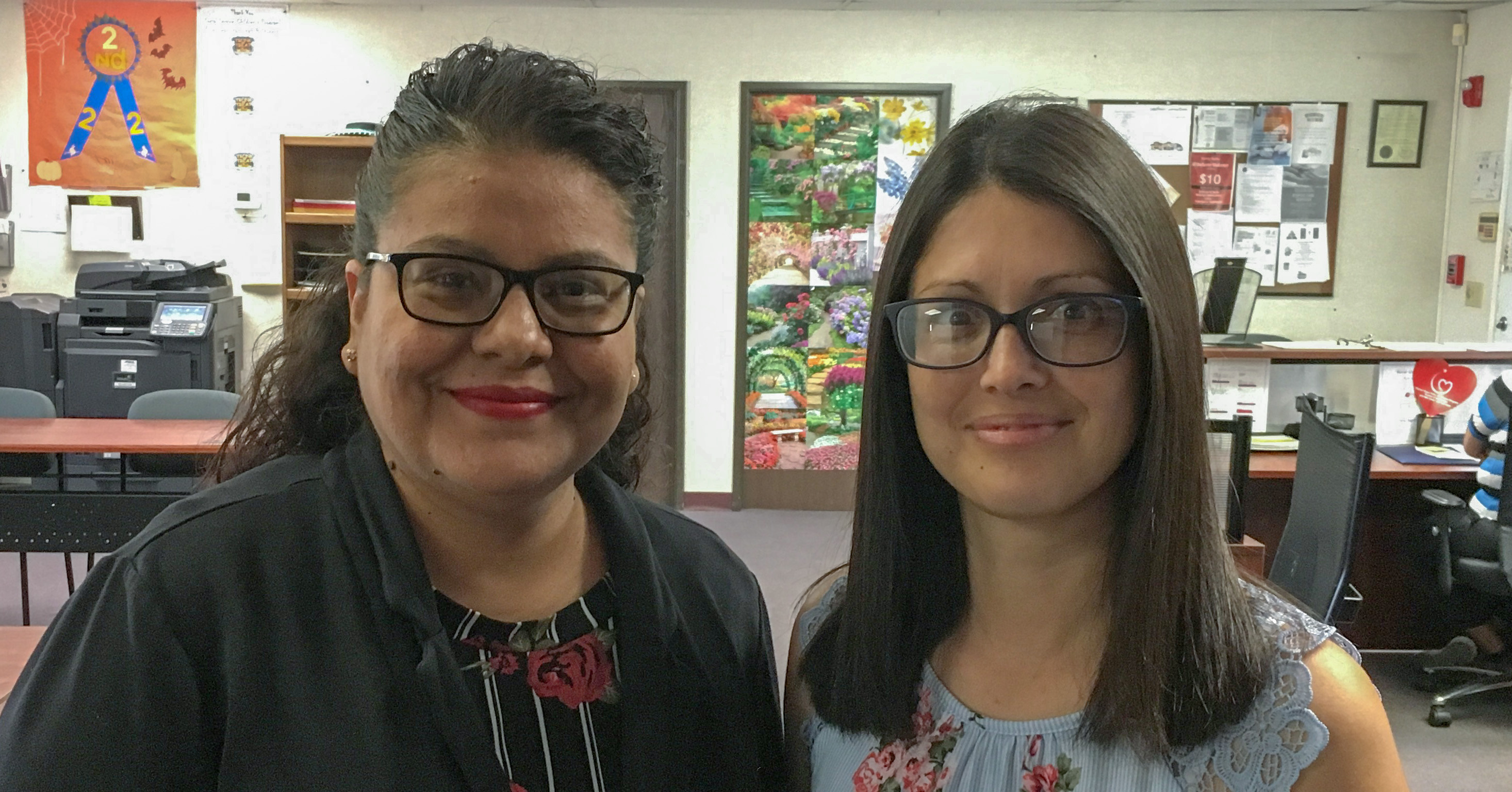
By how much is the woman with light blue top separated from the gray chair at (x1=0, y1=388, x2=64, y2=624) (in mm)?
3523

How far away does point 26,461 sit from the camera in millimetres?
4008

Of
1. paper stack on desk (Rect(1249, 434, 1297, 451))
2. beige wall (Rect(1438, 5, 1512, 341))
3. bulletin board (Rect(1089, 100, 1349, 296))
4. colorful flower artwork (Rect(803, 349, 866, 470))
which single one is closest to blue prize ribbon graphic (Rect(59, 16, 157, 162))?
colorful flower artwork (Rect(803, 349, 866, 470))

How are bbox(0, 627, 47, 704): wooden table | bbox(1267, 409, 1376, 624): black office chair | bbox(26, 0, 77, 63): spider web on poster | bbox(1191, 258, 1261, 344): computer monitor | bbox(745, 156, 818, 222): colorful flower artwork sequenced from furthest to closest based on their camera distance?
bbox(745, 156, 818, 222): colorful flower artwork
bbox(26, 0, 77, 63): spider web on poster
bbox(1191, 258, 1261, 344): computer monitor
bbox(1267, 409, 1376, 624): black office chair
bbox(0, 627, 47, 704): wooden table

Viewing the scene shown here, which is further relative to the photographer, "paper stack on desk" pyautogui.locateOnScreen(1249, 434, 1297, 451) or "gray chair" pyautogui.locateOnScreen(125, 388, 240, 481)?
"gray chair" pyautogui.locateOnScreen(125, 388, 240, 481)

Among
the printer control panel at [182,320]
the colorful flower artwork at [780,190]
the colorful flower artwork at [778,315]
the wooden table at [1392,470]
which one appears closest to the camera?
the wooden table at [1392,470]

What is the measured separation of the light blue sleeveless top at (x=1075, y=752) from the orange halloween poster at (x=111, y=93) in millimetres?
5939

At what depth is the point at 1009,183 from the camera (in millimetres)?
1053

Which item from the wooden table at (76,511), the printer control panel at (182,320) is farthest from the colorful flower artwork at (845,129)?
the wooden table at (76,511)

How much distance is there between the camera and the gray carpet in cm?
330

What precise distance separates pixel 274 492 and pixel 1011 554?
0.72 metres

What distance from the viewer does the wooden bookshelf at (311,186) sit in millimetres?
5367

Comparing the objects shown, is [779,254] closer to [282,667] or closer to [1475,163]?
[1475,163]

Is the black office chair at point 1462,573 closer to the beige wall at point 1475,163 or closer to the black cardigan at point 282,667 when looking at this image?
the beige wall at point 1475,163

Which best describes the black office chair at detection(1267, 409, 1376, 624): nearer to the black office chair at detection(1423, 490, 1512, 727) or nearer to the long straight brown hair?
the black office chair at detection(1423, 490, 1512, 727)
